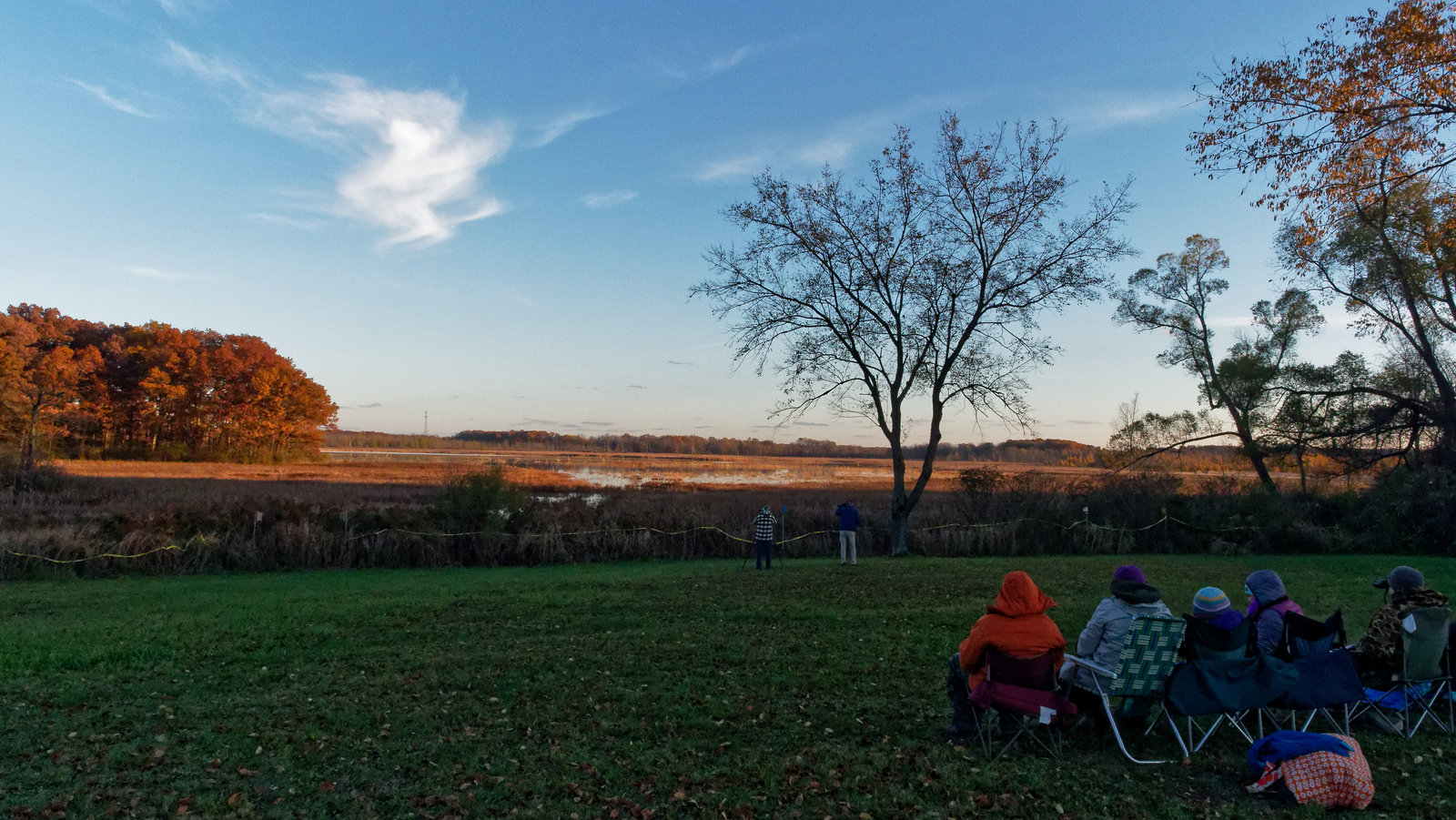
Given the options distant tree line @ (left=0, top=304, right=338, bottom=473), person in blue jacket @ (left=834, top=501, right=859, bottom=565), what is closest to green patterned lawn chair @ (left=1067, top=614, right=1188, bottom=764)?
person in blue jacket @ (left=834, top=501, right=859, bottom=565)

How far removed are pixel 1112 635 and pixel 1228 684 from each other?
0.75 meters

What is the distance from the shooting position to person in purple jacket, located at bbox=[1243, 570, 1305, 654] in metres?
5.96

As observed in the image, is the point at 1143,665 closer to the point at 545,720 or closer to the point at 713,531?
the point at 545,720

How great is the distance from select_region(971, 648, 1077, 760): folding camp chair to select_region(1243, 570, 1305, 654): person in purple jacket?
1811 mm

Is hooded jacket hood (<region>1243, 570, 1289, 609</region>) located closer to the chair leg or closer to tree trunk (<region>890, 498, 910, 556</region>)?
the chair leg

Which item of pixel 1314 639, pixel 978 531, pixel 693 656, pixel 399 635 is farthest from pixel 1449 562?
pixel 399 635

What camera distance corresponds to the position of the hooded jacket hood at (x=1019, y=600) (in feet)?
17.7

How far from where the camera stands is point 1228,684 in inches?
207

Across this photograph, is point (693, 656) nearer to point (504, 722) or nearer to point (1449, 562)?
point (504, 722)

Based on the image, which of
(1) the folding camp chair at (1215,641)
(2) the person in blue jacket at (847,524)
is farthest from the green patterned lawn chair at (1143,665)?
(2) the person in blue jacket at (847,524)

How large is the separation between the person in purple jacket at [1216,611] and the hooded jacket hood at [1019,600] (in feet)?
3.61

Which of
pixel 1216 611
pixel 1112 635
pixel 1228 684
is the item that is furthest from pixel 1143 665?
pixel 1216 611

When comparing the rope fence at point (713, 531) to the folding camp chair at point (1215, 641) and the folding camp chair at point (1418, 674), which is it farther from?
the folding camp chair at point (1215, 641)

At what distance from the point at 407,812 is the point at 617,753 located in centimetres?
150
